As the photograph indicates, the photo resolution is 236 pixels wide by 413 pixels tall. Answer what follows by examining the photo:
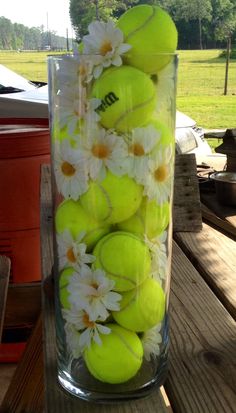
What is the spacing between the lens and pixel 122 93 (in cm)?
61

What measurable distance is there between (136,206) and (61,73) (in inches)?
7.1

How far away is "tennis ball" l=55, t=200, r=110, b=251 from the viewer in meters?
0.64

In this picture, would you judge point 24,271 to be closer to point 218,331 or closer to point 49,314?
point 49,314

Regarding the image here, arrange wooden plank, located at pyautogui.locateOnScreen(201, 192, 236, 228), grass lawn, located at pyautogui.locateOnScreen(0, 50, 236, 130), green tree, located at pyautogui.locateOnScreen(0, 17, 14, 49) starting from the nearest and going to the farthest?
wooden plank, located at pyautogui.locateOnScreen(201, 192, 236, 228)
grass lawn, located at pyautogui.locateOnScreen(0, 50, 236, 130)
green tree, located at pyautogui.locateOnScreen(0, 17, 14, 49)

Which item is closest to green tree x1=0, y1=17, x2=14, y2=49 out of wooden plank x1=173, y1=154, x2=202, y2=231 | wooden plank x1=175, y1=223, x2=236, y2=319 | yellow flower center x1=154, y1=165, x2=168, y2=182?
wooden plank x1=173, y1=154, x2=202, y2=231

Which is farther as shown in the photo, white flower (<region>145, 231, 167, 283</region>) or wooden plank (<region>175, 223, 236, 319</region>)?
wooden plank (<region>175, 223, 236, 319</region>)

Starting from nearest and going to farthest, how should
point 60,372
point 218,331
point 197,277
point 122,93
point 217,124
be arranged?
point 122,93 → point 60,372 → point 218,331 → point 197,277 → point 217,124

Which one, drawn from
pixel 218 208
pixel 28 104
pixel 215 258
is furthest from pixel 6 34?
pixel 215 258

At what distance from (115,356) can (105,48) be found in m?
0.36

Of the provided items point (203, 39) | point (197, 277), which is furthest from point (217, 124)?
point (203, 39)

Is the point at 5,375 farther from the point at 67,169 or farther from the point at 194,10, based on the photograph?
the point at 194,10

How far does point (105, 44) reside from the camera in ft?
2.05

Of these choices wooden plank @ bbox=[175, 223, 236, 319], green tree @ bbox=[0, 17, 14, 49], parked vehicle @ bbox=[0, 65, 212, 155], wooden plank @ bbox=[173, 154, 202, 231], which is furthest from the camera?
green tree @ bbox=[0, 17, 14, 49]

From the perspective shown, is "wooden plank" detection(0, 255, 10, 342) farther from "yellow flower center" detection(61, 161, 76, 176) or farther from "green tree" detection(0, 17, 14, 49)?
"green tree" detection(0, 17, 14, 49)
